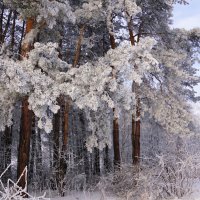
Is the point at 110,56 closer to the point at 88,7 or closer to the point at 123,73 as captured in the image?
the point at 123,73

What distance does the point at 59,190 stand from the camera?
14.6 metres

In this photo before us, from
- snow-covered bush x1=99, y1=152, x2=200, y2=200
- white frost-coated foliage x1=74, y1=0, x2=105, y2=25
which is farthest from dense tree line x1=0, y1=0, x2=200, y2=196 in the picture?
snow-covered bush x1=99, y1=152, x2=200, y2=200

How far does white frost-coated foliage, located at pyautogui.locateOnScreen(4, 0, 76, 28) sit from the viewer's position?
11273 mm

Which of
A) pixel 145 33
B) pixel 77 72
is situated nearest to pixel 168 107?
pixel 145 33

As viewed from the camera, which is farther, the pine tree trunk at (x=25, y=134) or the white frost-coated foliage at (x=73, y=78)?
the pine tree trunk at (x=25, y=134)

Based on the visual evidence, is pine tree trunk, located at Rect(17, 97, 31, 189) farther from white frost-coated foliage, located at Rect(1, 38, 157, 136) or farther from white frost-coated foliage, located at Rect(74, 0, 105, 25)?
white frost-coated foliage, located at Rect(74, 0, 105, 25)

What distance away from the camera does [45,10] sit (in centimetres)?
1133

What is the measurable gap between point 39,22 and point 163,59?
18.6 feet

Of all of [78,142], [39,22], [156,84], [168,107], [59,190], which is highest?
[39,22]

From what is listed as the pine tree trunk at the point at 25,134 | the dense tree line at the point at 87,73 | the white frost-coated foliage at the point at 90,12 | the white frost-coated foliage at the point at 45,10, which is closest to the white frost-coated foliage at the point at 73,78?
the dense tree line at the point at 87,73

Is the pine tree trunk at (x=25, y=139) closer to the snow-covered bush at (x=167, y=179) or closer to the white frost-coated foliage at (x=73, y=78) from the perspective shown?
the white frost-coated foliage at (x=73, y=78)

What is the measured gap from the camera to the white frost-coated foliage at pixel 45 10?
1127 centimetres

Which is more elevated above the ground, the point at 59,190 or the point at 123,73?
the point at 123,73

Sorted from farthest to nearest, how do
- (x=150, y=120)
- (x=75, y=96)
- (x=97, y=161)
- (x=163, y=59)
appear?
(x=150, y=120)
(x=97, y=161)
(x=163, y=59)
(x=75, y=96)
